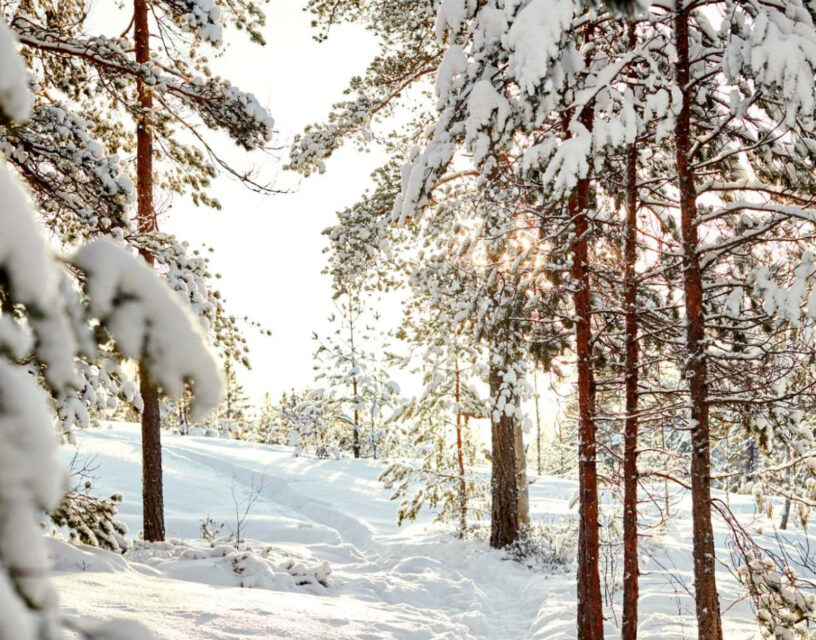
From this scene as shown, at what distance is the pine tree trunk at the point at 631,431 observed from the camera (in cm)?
568

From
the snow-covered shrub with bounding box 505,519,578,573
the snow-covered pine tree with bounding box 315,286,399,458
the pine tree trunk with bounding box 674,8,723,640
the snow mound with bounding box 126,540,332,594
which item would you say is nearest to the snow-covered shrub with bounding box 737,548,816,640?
the pine tree trunk with bounding box 674,8,723,640

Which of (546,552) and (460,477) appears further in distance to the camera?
(460,477)

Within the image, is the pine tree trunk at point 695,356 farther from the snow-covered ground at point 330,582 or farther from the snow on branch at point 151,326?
the snow on branch at point 151,326

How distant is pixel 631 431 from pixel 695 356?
1.16 metres

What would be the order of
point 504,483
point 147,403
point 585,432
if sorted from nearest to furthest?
point 585,432
point 147,403
point 504,483

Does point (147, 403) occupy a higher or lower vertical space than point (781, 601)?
higher

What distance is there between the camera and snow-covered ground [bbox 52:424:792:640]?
16.9 feet

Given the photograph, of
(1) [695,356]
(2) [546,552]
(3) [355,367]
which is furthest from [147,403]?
(3) [355,367]

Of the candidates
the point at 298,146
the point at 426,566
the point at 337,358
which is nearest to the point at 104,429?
the point at 337,358

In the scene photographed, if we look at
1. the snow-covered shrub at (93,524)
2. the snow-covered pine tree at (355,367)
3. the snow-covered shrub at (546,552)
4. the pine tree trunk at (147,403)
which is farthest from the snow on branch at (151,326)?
the snow-covered pine tree at (355,367)

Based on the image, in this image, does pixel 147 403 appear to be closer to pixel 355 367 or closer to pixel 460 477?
pixel 460 477

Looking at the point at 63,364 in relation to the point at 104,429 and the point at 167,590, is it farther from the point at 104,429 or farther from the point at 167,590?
the point at 104,429

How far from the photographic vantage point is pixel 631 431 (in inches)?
233

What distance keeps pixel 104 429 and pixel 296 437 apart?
12218 mm
